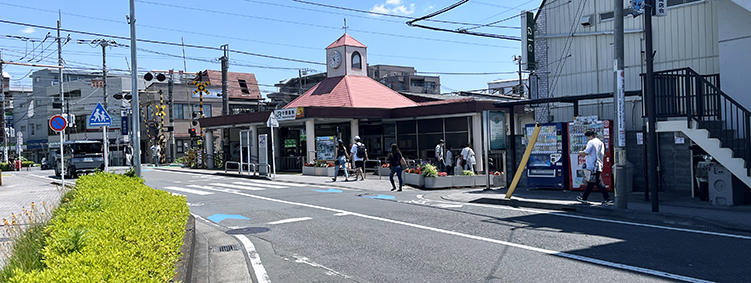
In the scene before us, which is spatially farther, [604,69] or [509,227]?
[604,69]

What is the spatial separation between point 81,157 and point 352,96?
1505 cm

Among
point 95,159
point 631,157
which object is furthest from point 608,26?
point 95,159

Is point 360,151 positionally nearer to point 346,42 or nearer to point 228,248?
point 346,42

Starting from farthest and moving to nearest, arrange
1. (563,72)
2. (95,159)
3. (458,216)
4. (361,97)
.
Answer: (361,97), (95,159), (563,72), (458,216)

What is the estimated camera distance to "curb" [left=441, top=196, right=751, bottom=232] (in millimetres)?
9836

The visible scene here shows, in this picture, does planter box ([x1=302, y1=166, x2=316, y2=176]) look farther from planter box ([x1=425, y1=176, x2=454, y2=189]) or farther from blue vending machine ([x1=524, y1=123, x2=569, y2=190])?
blue vending machine ([x1=524, y1=123, x2=569, y2=190])

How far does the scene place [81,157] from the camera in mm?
29500

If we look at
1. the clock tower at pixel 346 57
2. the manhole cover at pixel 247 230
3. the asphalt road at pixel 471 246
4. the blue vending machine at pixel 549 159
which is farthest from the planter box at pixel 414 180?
the clock tower at pixel 346 57

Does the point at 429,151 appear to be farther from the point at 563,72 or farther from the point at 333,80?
the point at 563,72

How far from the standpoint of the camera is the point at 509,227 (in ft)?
33.4

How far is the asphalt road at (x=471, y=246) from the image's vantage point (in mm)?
6750

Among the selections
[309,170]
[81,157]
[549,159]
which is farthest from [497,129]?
[81,157]

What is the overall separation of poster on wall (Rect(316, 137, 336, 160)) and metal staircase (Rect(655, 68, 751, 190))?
55.6 ft

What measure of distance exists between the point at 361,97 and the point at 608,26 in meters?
16.0
